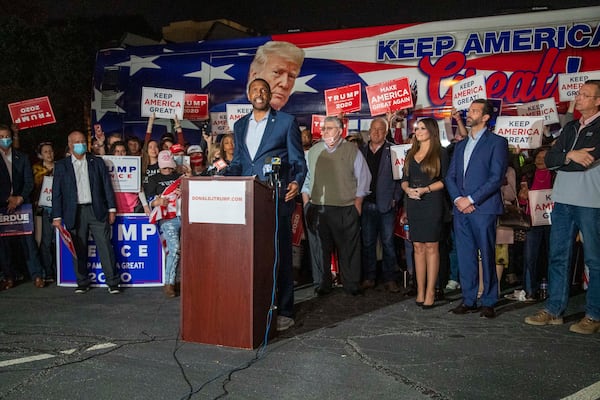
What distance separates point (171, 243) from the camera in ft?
22.6

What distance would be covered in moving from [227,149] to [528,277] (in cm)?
415

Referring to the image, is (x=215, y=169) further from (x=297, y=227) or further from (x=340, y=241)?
(x=297, y=227)

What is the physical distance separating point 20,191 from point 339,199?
4.37 m

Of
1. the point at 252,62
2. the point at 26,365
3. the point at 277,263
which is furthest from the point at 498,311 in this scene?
the point at 252,62

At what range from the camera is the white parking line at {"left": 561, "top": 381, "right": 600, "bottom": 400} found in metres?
3.41

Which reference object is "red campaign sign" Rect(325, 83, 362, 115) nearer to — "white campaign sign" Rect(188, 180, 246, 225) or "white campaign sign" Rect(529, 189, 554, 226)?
"white campaign sign" Rect(529, 189, 554, 226)

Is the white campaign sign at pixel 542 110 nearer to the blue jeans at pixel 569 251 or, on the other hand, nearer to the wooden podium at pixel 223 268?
the blue jeans at pixel 569 251

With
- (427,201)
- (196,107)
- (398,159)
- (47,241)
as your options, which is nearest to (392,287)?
(427,201)

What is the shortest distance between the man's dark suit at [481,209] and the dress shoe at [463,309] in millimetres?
35

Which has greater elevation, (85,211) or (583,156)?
(583,156)

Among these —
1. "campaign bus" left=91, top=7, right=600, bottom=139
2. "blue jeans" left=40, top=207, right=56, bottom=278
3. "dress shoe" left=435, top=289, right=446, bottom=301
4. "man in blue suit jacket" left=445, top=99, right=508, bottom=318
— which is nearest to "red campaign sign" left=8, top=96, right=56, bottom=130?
"campaign bus" left=91, top=7, right=600, bottom=139

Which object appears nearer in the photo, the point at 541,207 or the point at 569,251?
the point at 569,251

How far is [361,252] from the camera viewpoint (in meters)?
7.12

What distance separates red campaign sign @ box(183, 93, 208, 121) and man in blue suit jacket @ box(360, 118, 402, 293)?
403 centimetres
